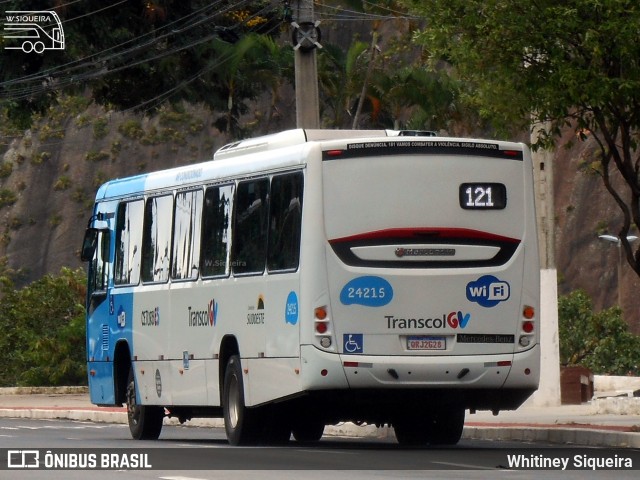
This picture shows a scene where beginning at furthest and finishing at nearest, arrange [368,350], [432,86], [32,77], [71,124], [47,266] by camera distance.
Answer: [71,124] → [47,266] → [432,86] → [32,77] → [368,350]

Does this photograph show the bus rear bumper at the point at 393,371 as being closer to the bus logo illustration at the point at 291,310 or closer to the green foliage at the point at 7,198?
the bus logo illustration at the point at 291,310

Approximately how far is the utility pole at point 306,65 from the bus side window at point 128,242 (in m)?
3.55

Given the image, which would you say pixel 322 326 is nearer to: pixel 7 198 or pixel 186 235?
pixel 186 235

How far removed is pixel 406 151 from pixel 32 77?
22689 millimetres

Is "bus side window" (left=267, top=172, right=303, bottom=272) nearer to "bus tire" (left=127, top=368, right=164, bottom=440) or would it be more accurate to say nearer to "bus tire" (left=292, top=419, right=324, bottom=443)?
"bus tire" (left=292, top=419, right=324, bottom=443)

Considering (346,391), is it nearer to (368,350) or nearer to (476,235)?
(368,350)

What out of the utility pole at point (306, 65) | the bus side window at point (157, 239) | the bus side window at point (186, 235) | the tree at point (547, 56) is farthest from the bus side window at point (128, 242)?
the tree at point (547, 56)

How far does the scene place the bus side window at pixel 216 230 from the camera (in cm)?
2006

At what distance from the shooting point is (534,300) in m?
18.4

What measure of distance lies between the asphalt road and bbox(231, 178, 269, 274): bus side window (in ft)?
6.92

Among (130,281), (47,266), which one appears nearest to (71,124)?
(47,266)

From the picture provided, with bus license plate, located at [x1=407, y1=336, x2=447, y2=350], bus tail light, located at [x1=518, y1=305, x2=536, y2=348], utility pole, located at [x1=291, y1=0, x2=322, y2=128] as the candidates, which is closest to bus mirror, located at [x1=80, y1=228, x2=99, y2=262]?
utility pole, located at [x1=291, y1=0, x2=322, y2=128]

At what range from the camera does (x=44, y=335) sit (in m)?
42.8

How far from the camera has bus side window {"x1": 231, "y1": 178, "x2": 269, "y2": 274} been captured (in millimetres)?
19172
